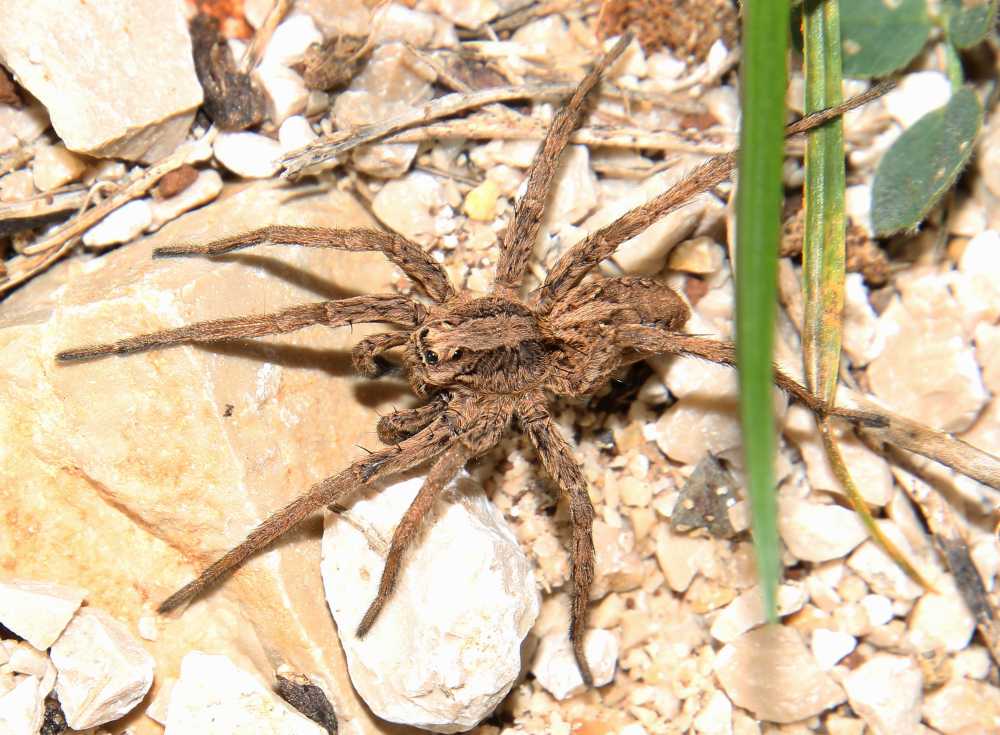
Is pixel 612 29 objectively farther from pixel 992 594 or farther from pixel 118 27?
pixel 992 594

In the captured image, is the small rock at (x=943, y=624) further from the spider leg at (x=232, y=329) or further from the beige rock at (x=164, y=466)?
the spider leg at (x=232, y=329)

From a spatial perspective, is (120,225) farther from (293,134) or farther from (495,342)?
(495,342)

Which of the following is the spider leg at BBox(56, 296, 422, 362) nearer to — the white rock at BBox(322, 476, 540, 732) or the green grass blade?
the white rock at BBox(322, 476, 540, 732)

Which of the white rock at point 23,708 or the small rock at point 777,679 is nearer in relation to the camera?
the white rock at point 23,708

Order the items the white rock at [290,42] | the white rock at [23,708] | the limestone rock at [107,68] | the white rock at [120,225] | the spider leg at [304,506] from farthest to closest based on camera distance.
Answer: the white rock at [290,42]
the white rock at [120,225]
the limestone rock at [107,68]
the spider leg at [304,506]
the white rock at [23,708]

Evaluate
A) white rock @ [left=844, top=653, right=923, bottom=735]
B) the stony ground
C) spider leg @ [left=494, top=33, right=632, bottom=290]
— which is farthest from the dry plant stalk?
white rock @ [left=844, top=653, right=923, bottom=735]

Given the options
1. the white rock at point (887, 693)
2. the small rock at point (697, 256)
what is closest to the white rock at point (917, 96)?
the small rock at point (697, 256)

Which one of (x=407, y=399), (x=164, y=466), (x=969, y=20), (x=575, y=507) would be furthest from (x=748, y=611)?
(x=969, y=20)
